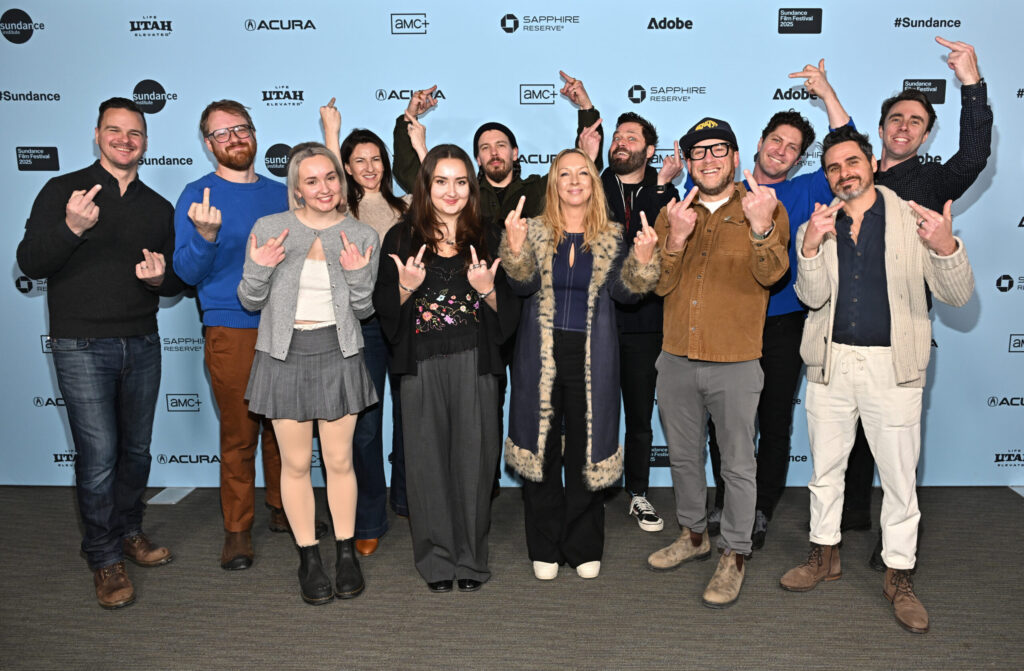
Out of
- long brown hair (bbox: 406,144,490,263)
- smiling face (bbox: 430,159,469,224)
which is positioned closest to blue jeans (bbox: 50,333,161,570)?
long brown hair (bbox: 406,144,490,263)

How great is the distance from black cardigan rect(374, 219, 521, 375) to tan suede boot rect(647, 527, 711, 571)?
117 centimetres

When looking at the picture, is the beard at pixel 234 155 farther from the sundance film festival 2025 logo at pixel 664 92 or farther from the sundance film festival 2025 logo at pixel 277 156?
the sundance film festival 2025 logo at pixel 664 92

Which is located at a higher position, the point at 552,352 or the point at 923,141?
the point at 923,141

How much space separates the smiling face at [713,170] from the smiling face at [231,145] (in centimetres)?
196

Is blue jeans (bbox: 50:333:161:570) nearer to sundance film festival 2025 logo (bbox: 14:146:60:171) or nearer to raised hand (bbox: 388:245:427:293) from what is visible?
raised hand (bbox: 388:245:427:293)

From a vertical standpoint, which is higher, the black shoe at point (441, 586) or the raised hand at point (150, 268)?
the raised hand at point (150, 268)

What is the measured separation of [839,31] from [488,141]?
218cm

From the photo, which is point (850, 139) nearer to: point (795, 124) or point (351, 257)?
point (795, 124)

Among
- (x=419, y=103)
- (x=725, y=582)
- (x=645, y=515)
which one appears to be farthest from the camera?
(x=419, y=103)

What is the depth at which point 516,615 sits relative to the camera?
2766mm

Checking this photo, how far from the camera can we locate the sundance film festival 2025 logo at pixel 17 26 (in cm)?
398

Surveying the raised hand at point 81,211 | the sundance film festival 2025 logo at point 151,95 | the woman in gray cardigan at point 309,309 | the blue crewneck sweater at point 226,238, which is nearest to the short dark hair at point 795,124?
the woman in gray cardigan at point 309,309

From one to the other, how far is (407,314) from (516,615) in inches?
51.3

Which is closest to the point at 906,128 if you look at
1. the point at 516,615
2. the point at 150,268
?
the point at 516,615
